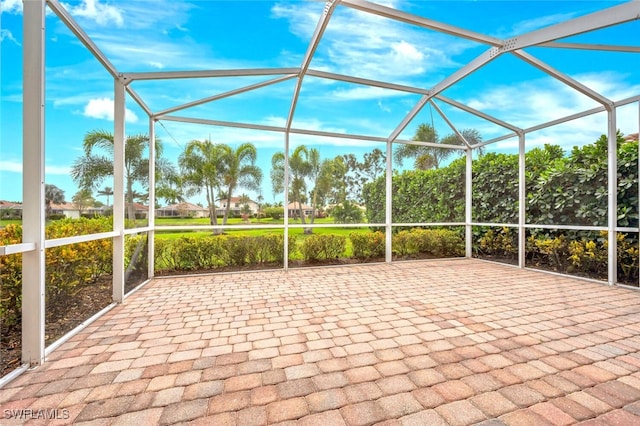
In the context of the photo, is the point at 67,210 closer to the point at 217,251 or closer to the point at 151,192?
the point at 151,192

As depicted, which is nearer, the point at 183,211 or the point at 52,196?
the point at 52,196

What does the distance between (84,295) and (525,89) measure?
685cm

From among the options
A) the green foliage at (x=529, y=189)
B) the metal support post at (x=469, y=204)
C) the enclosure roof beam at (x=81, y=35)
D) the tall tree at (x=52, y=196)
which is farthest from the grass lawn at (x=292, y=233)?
the enclosure roof beam at (x=81, y=35)

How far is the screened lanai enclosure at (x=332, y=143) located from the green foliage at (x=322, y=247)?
49 mm

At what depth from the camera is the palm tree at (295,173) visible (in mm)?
5957

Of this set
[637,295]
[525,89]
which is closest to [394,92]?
[525,89]

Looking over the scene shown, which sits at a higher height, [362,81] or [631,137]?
[362,81]

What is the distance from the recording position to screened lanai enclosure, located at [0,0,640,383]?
9.03 feet

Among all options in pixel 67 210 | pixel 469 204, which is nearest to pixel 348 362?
pixel 67 210

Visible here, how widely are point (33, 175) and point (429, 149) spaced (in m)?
6.84

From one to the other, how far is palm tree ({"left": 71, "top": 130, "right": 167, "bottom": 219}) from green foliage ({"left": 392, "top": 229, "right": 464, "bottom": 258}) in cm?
516

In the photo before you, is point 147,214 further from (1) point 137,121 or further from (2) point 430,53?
(2) point 430,53

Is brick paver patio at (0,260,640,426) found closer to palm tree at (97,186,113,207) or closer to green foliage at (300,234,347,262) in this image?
palm tree at (97,186,113,207)

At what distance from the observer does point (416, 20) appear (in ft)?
10.9
